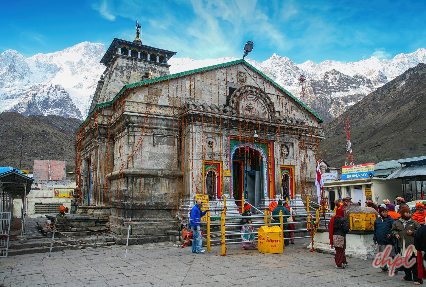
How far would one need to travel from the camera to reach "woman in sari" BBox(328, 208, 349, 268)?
8.88 meters

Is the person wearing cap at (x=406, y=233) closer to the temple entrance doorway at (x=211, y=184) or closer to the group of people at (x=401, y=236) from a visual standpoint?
the group of people at (x=401, y=236)

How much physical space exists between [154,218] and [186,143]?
3.93 metres

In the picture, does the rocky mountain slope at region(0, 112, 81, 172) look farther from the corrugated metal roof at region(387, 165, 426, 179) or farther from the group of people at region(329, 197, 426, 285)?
the group of people at region(329, 197, 426, 285)

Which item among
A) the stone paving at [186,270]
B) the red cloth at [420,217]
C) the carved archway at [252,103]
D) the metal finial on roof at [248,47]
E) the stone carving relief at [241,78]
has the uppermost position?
the metal finial on roof at [248,47]

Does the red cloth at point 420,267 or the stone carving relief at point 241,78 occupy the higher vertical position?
the stone carving relief at point 241,78

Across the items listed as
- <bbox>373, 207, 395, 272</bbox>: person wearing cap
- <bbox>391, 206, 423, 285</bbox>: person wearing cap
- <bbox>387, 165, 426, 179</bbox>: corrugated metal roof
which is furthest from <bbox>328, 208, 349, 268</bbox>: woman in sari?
<bbox>387, 165, 426, 179</bbox>: corrugated metal roof

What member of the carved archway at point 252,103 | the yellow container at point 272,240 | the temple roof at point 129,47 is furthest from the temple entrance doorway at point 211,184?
the temple roof at point 129,47

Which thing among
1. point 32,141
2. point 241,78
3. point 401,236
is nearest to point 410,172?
point 241,78

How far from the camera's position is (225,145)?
57.0 feet

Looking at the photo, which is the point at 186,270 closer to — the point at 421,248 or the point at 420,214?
the point at 421,248

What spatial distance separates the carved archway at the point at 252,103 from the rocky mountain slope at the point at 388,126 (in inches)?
1775

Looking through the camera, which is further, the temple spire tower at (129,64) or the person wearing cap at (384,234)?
the temple spire tower at (129,64)

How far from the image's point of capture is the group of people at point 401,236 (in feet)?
24.0

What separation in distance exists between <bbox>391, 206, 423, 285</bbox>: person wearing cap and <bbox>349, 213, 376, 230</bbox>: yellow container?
209 centimetres
